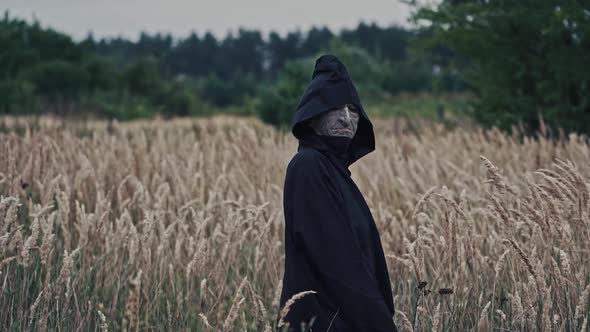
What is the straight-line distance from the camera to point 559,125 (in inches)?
374

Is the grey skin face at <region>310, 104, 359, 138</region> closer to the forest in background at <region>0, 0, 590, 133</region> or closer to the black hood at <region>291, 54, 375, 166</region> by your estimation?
the black hood at <region>291, 54, 375, 166</region>

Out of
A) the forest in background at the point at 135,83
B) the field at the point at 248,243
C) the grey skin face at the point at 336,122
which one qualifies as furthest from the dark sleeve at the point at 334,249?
the forest in background at the point at 135,83

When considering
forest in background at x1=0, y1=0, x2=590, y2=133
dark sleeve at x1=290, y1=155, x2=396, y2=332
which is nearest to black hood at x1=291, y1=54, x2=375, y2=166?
dark sleeve at x1=290, y1=155, x2=396, y2=332

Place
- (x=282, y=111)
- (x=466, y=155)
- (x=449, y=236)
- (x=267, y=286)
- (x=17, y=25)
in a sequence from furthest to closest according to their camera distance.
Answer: (x=17, y=25) < (x=282, y=111) < (x=466, y=155) < (x=267, y=286) < (x=449, y=236)

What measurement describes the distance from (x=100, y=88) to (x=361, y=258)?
3489 centimetres

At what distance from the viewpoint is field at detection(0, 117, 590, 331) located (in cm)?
295

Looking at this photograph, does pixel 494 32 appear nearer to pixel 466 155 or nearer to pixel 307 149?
pixel 466 155

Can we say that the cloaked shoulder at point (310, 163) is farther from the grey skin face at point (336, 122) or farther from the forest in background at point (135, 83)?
the forest in background at point (135, 83)

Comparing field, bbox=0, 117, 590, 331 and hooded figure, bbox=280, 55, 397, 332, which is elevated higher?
hooded figure, bbox=280, 55, 397, 332

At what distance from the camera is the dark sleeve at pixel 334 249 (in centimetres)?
221

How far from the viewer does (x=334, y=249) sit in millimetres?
2225

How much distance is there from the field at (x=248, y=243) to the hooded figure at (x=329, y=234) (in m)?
0.25

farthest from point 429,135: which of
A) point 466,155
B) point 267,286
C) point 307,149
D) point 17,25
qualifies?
point 17,25

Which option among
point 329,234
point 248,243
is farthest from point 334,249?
point 248,243
